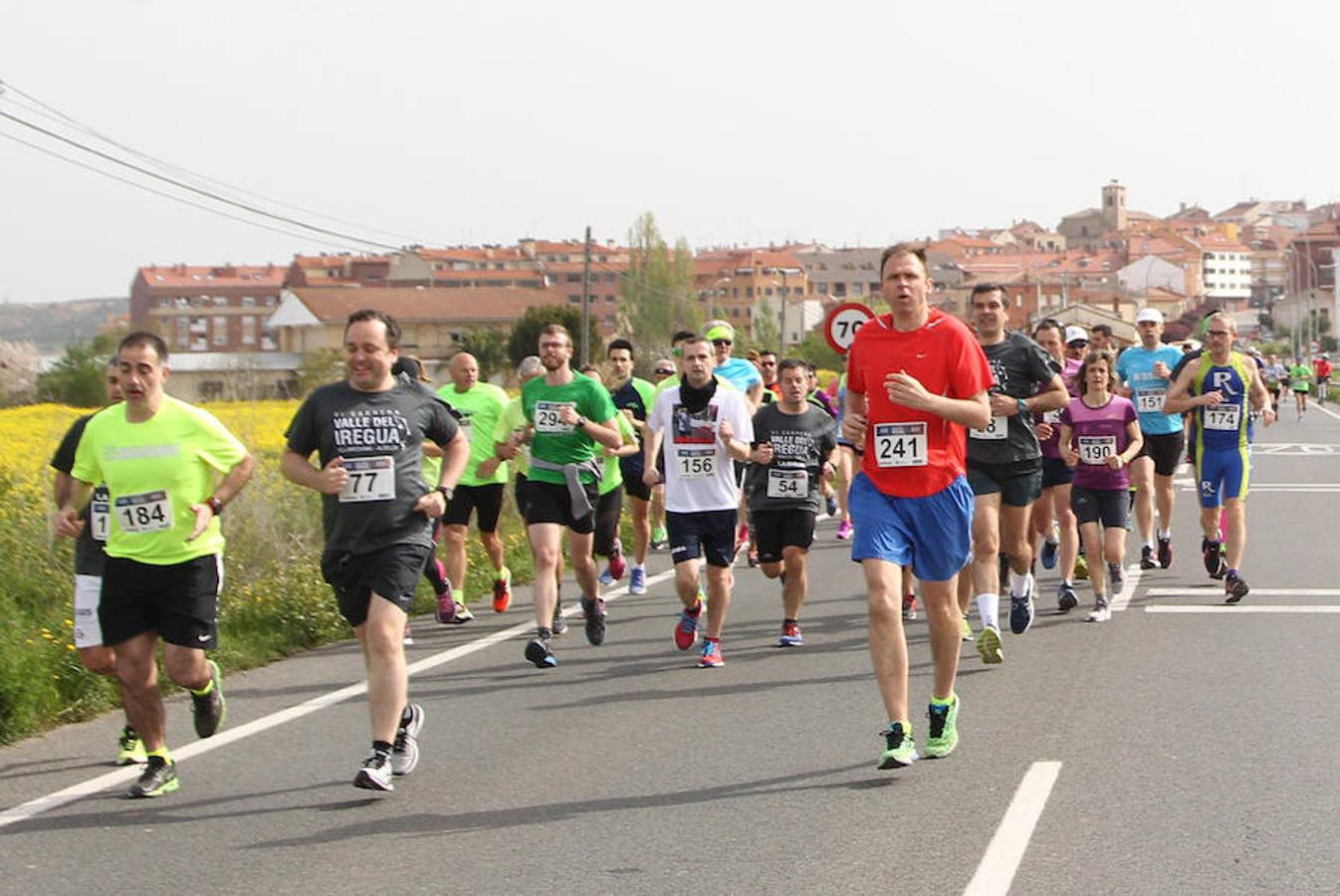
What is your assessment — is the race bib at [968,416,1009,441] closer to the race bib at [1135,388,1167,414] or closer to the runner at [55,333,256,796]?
the runner at [55,333,256,796]

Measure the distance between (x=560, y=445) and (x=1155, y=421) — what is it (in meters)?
6.56

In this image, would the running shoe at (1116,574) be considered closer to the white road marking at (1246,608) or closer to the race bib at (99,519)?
the white road marking at (1246,608)

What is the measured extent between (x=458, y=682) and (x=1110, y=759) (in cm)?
394

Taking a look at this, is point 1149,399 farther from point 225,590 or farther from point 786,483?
point 225,590

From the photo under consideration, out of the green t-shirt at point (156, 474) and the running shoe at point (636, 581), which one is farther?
the running shoe at point (636, 581)

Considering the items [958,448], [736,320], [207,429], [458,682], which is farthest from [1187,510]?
Result: [736,320]

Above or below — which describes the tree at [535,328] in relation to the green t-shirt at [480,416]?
above

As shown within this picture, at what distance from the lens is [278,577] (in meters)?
13.9

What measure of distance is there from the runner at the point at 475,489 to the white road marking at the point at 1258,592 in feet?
15.2

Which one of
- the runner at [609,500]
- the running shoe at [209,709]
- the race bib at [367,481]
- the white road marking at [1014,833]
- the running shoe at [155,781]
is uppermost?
the race bib at [367,481]

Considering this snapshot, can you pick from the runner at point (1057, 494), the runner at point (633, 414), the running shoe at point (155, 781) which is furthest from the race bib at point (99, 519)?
the runner at point (633, 414)

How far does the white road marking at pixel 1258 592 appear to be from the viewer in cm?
1385

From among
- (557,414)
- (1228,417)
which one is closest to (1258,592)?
(1228,417)

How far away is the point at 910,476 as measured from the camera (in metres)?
8.02
